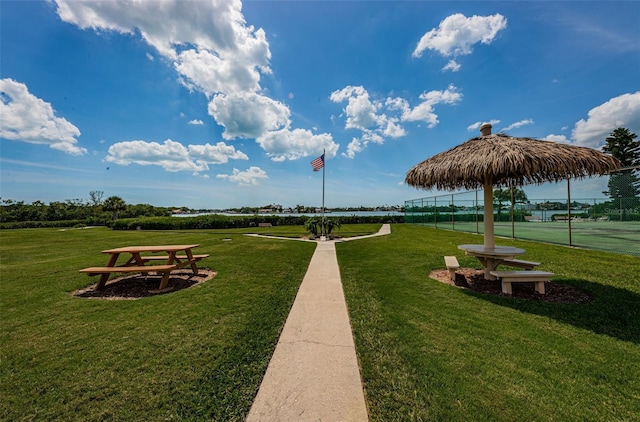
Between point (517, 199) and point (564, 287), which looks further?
point (517, 199)

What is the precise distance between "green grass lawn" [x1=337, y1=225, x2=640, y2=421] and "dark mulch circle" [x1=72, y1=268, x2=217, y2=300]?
3827mm

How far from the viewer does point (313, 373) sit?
259 cm

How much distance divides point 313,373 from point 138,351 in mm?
2172

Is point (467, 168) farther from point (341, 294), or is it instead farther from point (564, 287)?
point (341, 294)

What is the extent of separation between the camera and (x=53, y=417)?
2.07 meters

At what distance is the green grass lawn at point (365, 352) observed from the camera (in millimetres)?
2180

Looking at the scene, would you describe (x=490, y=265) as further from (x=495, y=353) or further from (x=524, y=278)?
(x=495, y=353)

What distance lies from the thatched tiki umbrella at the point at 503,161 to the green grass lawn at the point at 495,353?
6.38 feet

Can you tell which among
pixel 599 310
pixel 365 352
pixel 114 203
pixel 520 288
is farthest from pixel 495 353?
pixel 114 203

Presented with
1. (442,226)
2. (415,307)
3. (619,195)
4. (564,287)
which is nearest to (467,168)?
(415,307)

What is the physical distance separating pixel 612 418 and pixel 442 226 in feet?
62.3

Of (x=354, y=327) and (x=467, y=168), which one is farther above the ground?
(x=467, y=168)

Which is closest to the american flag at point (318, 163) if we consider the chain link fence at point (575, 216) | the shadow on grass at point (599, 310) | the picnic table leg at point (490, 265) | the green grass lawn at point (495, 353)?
the chain link fence at point (575, 216)

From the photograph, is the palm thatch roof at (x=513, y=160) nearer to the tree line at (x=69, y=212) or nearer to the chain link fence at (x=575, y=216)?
the chain link fence at (x=575, y=216)
